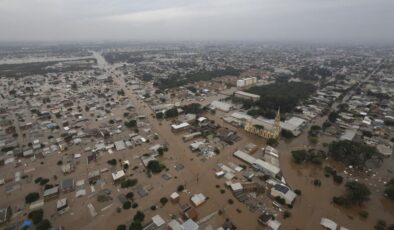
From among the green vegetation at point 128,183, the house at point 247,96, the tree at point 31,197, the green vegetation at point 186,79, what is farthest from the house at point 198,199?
the green vegetation at point 186,79

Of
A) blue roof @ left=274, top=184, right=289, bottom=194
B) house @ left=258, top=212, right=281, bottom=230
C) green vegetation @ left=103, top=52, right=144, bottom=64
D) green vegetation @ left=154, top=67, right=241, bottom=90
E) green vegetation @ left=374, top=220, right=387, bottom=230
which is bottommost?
green vegetation @ left=374, top=220, right=387, bottom=230

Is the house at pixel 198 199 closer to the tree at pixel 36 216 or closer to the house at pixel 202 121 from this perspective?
the tree at pixel 36 216

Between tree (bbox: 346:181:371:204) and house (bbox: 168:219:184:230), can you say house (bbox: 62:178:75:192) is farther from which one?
tree (bbox: 346:181:371:204)

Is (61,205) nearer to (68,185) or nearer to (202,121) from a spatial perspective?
(68,185)

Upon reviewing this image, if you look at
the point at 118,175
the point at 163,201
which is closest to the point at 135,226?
the point at 163,201

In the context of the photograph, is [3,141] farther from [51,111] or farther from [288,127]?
[288,127]

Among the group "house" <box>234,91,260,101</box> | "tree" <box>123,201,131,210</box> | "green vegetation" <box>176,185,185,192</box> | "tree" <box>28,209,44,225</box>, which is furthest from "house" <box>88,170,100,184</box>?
"house" <box>234,91,260,101</box>

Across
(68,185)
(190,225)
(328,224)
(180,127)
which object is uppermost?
(180,127)
